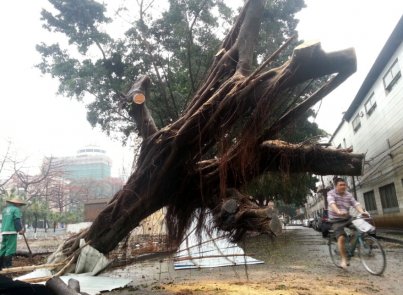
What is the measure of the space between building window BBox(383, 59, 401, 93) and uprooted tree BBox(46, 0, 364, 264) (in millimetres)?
13184

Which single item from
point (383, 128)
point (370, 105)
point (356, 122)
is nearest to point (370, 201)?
point (356, 122)

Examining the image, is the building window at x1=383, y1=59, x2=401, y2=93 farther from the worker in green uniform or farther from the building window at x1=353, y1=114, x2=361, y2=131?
the worker in green uniform

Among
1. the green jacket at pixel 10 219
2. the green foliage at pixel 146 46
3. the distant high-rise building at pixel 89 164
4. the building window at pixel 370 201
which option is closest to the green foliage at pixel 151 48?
the green foliage at pixel 146 46

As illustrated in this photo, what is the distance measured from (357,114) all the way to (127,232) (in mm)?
24794

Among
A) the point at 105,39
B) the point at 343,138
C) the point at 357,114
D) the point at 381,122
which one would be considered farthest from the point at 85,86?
the point at 343,138

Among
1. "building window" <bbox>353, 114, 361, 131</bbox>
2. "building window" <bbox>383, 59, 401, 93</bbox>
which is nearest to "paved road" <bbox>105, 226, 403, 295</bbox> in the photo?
"building window" <bbox>383, 59, 401, 93</bbox>

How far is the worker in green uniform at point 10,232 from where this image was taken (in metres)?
8.98

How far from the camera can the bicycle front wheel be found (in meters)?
7.47

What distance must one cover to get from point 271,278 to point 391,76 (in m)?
15.0

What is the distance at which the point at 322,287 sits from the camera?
21.4 feet

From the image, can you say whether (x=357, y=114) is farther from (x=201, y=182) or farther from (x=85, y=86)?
(x=201, y=182)

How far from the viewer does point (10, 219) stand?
9.23 m

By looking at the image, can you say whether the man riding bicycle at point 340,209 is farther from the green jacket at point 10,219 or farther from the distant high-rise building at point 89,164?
the distant high-rise building at point 89,164

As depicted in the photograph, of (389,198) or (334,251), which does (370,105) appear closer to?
(389,198)
